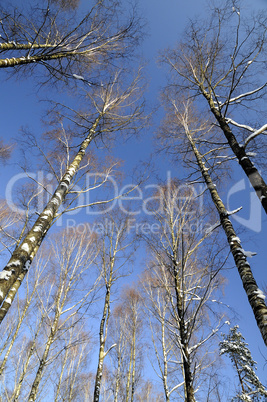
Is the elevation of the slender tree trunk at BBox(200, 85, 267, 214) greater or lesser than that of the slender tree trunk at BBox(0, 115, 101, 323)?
greater

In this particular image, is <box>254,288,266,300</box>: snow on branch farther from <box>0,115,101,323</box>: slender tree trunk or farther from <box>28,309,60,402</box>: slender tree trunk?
<box>28,309,60,402</box>: slender tree trunk

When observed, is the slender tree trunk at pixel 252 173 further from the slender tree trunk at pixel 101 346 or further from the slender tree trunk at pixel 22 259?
the slender tree trunk at pixel 101 346

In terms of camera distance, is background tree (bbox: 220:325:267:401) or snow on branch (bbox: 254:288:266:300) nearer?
snow on branch (bbox: 254:288:266:300)

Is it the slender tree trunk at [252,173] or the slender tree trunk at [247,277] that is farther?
the slender tree trunk at [252,173]

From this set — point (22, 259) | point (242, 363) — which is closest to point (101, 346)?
point (22, 259)

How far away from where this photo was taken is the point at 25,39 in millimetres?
5383

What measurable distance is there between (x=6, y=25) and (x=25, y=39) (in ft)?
1.56

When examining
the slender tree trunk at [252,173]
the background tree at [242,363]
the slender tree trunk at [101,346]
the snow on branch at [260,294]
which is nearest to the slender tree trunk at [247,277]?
the snow on branch at [260,294]

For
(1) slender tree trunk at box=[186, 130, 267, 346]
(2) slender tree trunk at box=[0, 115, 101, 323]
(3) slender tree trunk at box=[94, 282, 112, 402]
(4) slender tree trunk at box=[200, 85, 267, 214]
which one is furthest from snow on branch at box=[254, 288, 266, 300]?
(3) slender tree trunk at box=[94, 282, 112, 402]

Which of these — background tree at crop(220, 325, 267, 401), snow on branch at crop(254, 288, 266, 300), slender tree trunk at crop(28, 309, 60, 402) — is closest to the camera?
snow on branch at crop(254, 288, 266, 300)

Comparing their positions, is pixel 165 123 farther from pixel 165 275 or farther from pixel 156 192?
pixel 165 275

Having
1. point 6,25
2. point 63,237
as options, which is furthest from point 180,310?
point 6,25

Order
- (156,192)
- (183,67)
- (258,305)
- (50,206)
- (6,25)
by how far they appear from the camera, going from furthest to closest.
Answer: (183,67)
(156,192)
(6,25)
(50,206)
(258,305)

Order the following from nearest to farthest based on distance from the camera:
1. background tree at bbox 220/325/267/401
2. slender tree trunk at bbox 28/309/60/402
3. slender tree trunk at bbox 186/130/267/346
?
slender tree trunk at bbox 186/130/267/346
slender tree trunk at bbox 28/309/60/402
background tree at bbox 220/325/267/401
